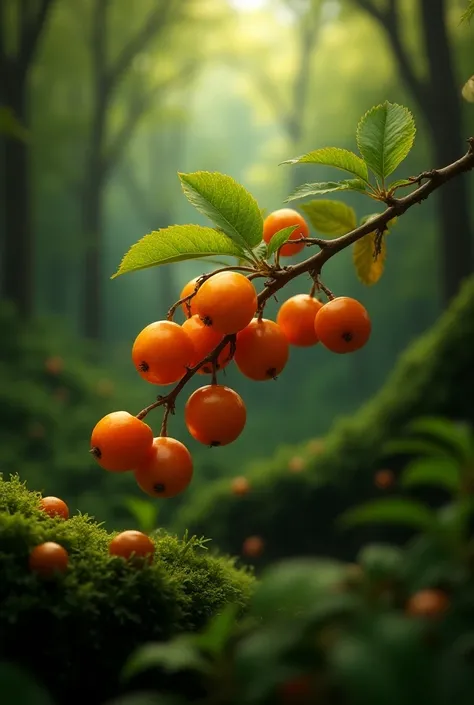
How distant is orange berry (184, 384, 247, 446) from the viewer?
1235mm

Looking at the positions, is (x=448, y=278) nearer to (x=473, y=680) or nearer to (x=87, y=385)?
(x=87, y=385)

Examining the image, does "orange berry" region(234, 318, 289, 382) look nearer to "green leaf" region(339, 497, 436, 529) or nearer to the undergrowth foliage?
the undergrowth foliage

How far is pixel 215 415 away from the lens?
1234 millimetres

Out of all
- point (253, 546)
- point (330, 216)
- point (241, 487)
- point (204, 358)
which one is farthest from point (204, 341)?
point (241, 487)

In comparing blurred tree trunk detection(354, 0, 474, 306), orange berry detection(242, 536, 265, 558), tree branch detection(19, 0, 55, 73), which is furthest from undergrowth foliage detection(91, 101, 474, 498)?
tree branch detection(19, 0, 55, 73)

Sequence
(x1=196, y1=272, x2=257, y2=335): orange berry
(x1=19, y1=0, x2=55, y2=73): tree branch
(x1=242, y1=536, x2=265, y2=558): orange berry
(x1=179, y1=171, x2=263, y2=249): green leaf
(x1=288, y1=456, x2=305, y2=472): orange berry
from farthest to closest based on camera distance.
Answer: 1. (x1=19, y1=0, x2=55, y2=73): tree branch
2. (x1=288, y1=456, x2=305, y2=472): orange berry
3. (x1=242, y1=536, x2=265, y2=558): orange berry
4. (x1=179, y1=171, x2=263, y2=249): green leaf
5. (x1=196, y1=272, x2=257, y2=335): orange berry

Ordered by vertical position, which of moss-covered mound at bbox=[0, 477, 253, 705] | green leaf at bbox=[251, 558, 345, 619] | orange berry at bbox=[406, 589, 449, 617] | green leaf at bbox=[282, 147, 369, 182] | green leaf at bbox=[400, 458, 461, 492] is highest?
green leaf at bbox=[282, 147, 369, 182]

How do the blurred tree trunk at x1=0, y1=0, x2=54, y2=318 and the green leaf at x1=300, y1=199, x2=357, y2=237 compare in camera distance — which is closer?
the green leaf at x1=300, y1=199, x2=357, y2=237

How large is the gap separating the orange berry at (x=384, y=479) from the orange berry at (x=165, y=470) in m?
2.97

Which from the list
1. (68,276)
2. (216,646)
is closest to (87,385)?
(216,646)

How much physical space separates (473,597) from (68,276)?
59.6 ft

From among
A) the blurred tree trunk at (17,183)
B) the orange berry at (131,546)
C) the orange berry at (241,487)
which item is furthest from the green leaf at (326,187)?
the blurred tree trunk at (17,183)

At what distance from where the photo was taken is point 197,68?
15.1 metres

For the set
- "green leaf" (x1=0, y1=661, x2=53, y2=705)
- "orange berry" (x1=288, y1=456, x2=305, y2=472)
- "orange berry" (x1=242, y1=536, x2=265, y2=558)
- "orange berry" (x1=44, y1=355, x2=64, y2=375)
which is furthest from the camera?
"orange berry" (x1=44, y1=355, x2=64, y2=375)
